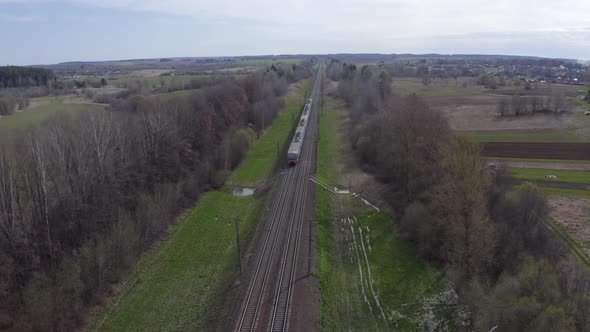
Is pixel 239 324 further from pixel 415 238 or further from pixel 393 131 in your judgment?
pixel 393 131

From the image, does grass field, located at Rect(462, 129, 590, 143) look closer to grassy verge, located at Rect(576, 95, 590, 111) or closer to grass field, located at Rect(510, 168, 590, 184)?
grass field, located at Rect(510, 168, 590, 184)

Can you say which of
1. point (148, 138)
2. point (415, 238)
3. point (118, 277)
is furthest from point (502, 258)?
point (148, 138)

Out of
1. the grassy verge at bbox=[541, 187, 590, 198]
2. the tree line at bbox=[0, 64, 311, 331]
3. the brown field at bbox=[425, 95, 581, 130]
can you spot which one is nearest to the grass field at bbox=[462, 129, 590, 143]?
the brown field at bbox=[425, 95, 581, 130]

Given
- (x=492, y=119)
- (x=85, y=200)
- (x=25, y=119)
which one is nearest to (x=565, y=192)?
(x=492, y=119)

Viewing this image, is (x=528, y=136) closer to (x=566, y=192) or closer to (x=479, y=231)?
(x=566, y=192)

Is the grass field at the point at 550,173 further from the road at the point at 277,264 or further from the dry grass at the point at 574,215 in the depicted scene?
the road at the point at 277,264

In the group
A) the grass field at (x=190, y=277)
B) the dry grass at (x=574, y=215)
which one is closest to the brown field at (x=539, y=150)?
the dry grass at (x=574, y=215)

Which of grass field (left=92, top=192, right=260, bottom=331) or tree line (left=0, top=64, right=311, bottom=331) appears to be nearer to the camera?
tree line (left=0, top=64, right=311, bottom=331)
